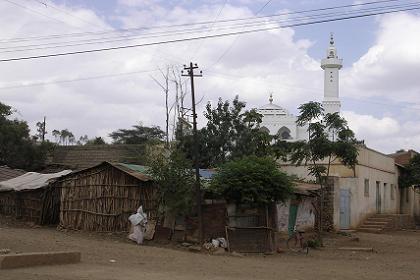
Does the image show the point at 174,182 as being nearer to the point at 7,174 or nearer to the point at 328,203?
the point at 328,203

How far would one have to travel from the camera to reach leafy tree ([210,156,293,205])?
19.1 metres

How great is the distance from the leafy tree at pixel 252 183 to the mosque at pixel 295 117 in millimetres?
31776

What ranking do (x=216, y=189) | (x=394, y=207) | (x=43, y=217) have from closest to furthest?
1. (x=216, y=189)
2. (x=43, y=217)
3. (x=394, y=207)

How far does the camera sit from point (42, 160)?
43156 mm

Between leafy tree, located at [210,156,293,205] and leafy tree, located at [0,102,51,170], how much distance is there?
25.0m

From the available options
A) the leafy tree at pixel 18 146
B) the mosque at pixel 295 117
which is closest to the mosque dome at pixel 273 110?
the mosque at pixel 295 117

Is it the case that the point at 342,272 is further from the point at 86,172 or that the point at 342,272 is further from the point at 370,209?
the point at 370,209

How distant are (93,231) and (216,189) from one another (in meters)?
6.03

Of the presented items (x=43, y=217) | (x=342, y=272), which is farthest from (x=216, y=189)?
(x=43, y=217)

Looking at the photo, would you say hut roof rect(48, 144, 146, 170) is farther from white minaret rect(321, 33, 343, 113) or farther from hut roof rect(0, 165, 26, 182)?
white minaret rect(321, 33, 343, 113)

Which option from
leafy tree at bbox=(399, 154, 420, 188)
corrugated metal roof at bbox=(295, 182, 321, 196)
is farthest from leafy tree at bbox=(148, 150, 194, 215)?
leafy tree at bbox=(399, 154, 420, 188)

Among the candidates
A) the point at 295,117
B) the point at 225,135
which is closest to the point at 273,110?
the point at 295,117

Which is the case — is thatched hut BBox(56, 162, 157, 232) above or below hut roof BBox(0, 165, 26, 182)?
below

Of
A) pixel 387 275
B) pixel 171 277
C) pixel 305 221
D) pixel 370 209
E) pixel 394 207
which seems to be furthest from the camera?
pixel 394 207
